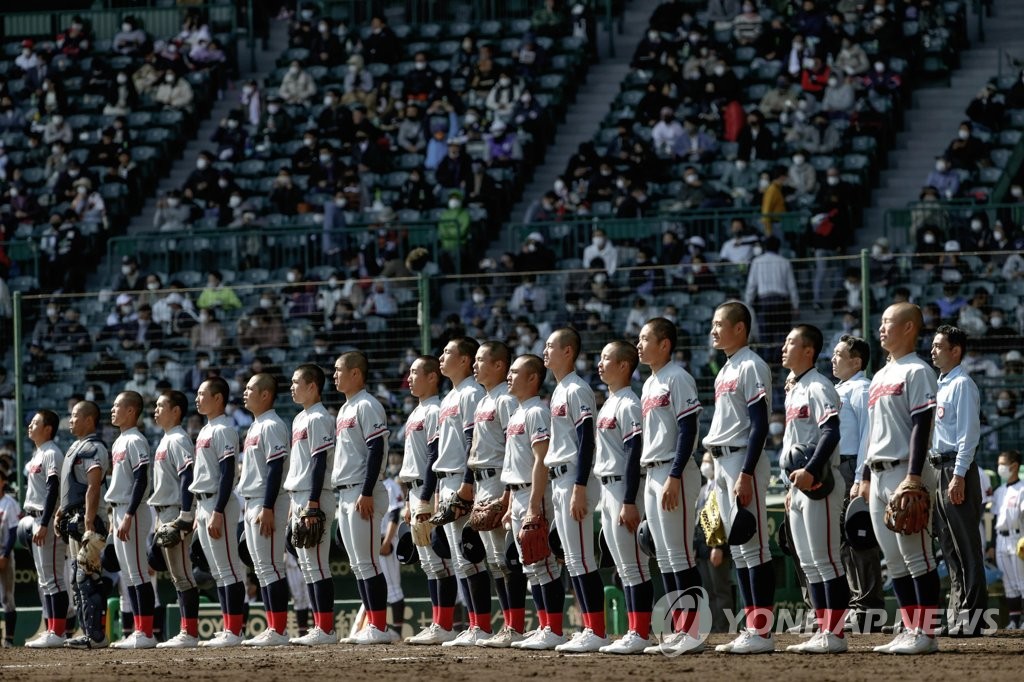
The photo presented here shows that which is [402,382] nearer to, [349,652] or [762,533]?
[349,652]

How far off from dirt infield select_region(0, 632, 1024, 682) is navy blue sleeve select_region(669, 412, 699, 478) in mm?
1099

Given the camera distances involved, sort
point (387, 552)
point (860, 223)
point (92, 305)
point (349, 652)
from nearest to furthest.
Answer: point (349, 652), point (387, 552), point (92, 305), point (860, 223)

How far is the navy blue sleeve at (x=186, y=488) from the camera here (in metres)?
13.5

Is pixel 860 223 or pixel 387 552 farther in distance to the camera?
pixel 860 223

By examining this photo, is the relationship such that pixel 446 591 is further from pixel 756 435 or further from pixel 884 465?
pixel 884 465

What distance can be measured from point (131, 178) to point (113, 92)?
2.82m

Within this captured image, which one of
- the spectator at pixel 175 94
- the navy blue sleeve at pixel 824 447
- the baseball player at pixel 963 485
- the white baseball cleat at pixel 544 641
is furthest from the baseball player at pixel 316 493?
the spectator at pixel 175 94

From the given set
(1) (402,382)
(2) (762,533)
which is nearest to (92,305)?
(1) (402,382)

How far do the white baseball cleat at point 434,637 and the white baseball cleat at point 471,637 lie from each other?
21cm

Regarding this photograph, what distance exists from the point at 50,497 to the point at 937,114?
15025 mm

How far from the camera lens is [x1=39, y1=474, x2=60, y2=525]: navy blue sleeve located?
14312 mm

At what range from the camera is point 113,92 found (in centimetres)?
2931

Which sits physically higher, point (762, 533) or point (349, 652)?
point (762, 533)

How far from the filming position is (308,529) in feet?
41.7
